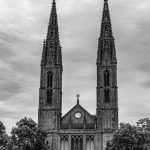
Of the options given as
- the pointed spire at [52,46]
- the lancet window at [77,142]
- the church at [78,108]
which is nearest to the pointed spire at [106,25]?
the church at [78,108]

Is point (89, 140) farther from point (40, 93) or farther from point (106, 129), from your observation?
point (40, 93)

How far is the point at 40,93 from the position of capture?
90.1 meters

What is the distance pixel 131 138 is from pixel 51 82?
3167 cm

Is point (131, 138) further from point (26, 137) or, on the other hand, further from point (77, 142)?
point (77, 142)

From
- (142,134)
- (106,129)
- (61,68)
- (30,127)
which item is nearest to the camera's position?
(142,134)

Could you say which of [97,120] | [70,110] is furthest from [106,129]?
[70,110]

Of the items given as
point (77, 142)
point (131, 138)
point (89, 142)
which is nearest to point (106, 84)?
point (89, 142)

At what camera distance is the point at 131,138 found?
63.6 metres

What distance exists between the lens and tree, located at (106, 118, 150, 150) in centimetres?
6302

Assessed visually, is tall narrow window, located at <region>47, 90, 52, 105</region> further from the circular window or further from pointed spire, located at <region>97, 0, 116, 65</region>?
pointed spire, located at <region>97, 0, 116, 65</region>

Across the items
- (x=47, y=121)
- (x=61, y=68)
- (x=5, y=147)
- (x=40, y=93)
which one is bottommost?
(x=5, y=147)

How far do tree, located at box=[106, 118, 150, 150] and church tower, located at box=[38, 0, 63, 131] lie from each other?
24.6m

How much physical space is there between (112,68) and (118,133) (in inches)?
1086

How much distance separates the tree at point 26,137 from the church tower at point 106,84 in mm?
16036
